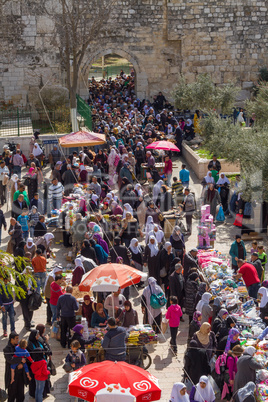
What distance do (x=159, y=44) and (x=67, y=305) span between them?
20571 millimetres

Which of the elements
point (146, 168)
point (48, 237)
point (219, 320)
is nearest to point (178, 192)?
point (146, 168)

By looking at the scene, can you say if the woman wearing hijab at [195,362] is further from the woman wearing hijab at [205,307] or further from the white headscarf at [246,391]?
the woman wearing hijab at [205,307]

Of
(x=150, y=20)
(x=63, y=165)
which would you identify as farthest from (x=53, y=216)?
(x=150, y=20)

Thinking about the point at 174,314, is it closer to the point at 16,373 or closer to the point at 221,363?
the point at 221,363

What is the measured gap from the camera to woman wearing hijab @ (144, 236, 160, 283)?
40.0 feet

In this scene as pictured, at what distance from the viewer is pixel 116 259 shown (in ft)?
39.5

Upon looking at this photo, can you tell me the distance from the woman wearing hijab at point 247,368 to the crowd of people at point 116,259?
1 cm

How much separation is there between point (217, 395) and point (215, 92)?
17425 millimetres

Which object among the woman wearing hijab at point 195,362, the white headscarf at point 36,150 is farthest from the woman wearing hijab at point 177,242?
the white headscarf at point 36,150

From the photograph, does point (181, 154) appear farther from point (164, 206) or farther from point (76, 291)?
point (76, 291)

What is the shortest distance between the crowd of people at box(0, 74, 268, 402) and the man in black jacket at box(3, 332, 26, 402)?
13 millimetres

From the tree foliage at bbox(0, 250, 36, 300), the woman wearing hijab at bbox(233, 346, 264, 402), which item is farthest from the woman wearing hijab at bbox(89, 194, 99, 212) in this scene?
the woman wearing hijab at bbox(233, 346, 264, 402)

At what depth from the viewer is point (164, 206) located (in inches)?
614

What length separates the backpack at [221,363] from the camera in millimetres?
8891
